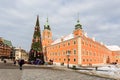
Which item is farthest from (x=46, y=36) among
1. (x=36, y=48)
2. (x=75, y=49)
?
(x=36, y=48)

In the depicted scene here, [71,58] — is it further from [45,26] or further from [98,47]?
[45,26]

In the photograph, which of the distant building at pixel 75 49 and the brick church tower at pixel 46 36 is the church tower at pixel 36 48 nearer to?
the distant building at pixel 75 49

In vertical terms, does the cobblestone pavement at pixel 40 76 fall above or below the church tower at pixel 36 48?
below

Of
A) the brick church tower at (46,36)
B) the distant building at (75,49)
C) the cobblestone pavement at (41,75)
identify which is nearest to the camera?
the cobblestone pavement at (41,75)

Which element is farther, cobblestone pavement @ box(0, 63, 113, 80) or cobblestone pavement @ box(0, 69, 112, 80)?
cobblestone pavement @ box(0, 63, 113, 80)

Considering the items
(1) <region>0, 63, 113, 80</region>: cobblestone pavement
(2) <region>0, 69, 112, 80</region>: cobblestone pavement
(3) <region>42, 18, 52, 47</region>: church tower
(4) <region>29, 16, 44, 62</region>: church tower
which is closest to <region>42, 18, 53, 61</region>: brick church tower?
(3) <region>42, 18, 52, 47</region>: church tower

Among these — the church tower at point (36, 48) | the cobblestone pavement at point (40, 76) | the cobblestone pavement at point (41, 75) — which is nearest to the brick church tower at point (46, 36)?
the church tower at point (36, 48)

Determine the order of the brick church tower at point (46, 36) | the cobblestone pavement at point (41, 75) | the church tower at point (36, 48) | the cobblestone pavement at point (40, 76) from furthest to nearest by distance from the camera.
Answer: the brick church tower at point (46, 36) → the church tower at point (36, 48) → the cobblestone pavement at point (41, 75) → the cobblestone pavement at point (40, 76)

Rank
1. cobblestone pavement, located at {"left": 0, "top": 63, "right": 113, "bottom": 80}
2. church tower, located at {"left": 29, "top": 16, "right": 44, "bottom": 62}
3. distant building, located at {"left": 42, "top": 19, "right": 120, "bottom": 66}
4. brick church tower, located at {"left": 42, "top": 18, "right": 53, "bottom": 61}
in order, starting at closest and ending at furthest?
cobblestone pavement, located at {"left": 0, "top": 63, "right": 113, "bottom": 80} < church tower, located at {"left": 29, "top": 16, "right": 44, "bottom": 62} < distant building, located at {"left": 42, "top": 19, "right": 120, "bottom": 66} < brick church tower, located at {"left": 42, "top": 18, "right": 53, "bottom": 61}

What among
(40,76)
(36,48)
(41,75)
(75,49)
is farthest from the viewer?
(75,49)

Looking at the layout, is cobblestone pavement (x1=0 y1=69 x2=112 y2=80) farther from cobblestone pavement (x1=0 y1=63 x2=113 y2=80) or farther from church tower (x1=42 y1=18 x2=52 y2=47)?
church tower (x1=42 y1=18 x2=52 y2=47)

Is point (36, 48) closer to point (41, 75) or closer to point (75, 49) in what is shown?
point (75, 49)

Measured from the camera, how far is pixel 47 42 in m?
94.8

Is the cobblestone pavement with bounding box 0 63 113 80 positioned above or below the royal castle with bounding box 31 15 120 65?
below
